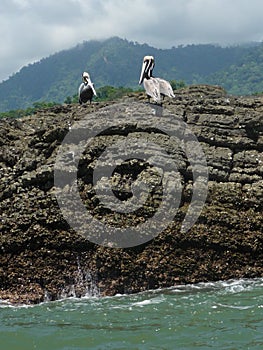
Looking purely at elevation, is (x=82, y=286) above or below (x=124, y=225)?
below

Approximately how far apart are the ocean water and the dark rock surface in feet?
1.26

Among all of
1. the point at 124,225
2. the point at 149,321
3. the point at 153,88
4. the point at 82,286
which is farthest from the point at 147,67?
the point at 149,321

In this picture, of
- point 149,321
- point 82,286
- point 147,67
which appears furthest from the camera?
point 147,67

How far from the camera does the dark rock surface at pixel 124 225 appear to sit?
10.3m

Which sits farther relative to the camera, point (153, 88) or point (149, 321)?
point (153, 88)

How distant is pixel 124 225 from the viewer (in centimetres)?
1050

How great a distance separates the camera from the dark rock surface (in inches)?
406

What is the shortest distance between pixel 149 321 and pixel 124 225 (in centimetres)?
276

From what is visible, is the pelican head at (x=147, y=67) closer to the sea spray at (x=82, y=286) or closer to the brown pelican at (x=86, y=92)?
the brown pelican at (x=86, y=92)

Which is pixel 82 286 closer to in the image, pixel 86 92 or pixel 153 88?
pixel 153 88

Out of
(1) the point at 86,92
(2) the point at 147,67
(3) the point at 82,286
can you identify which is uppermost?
(2) the point at 147,67

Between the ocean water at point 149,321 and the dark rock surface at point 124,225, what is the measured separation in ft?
1.26

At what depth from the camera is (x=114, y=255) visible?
1032 cm

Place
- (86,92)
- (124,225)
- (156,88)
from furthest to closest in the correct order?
(86,92)
(156,88)
(124,225)
